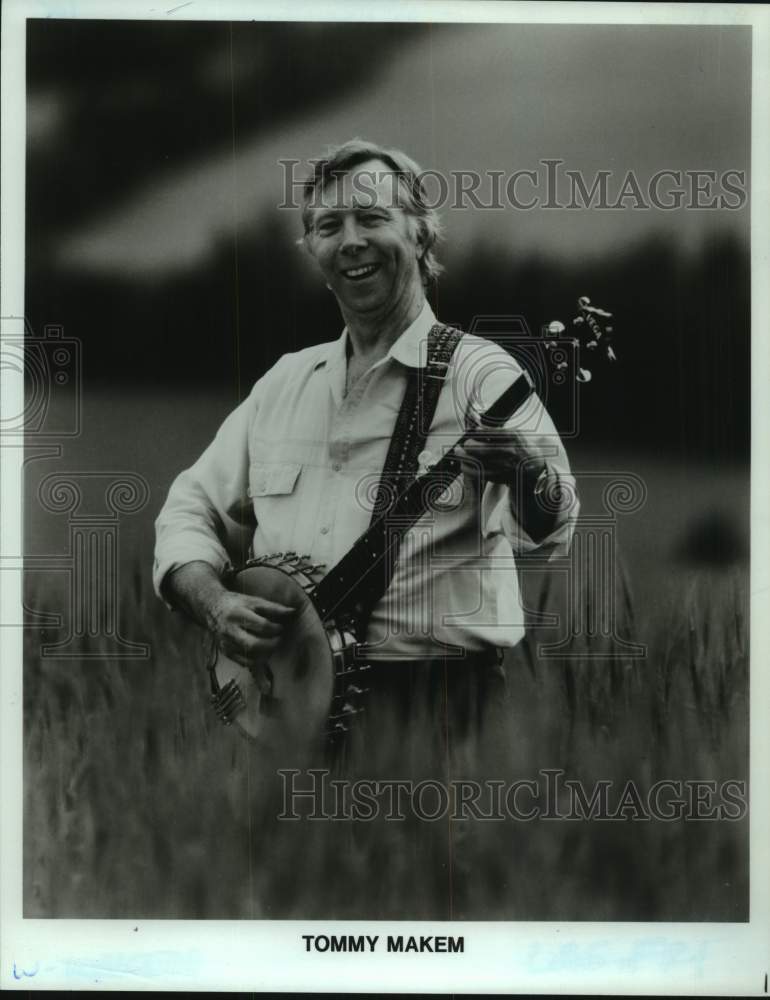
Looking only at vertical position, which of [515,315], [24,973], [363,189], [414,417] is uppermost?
[363,189]

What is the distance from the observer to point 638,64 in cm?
447

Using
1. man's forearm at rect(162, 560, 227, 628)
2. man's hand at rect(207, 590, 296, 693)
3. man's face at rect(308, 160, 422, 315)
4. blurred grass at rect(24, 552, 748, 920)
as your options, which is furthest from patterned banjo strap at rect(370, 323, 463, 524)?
blurred grass at rect(24, 552, 748, 920)

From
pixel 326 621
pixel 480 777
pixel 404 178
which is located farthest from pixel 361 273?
Answer: pixel 480 777

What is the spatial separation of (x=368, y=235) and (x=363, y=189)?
181 mm

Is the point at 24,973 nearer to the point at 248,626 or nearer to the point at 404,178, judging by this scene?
the point at 248,626

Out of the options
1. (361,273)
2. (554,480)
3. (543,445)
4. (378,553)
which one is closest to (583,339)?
(543,445)

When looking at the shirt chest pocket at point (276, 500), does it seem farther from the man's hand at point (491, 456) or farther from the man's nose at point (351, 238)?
the man's nose at point (351, 238)

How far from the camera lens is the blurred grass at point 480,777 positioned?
14.6 ft

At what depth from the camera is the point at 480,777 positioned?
4.45 m

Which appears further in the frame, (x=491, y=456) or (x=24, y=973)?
(x=24, y=973)

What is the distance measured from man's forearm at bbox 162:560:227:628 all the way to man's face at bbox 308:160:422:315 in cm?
127

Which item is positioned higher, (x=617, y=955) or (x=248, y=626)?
(x=248, y=626)

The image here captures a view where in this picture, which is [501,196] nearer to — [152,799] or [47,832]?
[152,799]

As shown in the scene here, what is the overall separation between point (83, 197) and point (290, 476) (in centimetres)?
137
